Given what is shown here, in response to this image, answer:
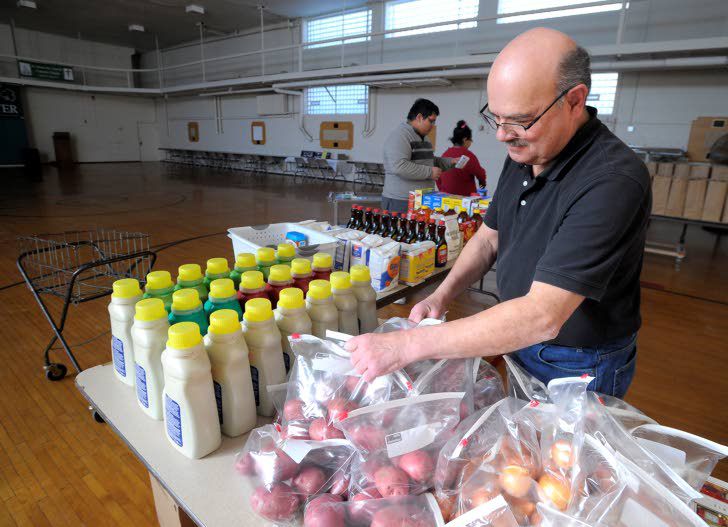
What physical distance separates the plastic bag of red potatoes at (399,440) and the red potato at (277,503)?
0.12 meters

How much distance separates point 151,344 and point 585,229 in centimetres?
101

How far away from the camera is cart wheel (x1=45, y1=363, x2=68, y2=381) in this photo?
2655 mm

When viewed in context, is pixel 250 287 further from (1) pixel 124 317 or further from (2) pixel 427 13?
(2) pixel 427 13

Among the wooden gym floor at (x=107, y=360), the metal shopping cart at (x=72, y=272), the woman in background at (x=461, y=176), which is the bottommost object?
the wooden gym floor at (x=107, y=360)

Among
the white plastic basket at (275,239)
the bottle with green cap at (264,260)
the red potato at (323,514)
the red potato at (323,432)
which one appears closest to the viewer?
the red potato at (323,514)

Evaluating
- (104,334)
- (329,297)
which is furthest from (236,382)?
(104,334)

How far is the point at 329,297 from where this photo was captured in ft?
3.86

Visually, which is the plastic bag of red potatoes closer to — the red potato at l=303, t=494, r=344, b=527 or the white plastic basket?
the red potato at l=303, t=494, r=344, b=527

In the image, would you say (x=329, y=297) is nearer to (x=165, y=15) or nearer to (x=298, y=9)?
(x=298, y=9)

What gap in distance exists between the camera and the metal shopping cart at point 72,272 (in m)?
2.19

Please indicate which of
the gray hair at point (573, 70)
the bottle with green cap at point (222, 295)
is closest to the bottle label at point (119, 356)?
the bottle with green cap at point (222, 295)

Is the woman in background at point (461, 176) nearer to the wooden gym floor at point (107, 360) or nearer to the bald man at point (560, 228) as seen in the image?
the wooden gym floor at point (107, 360)

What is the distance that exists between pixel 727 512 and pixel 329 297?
2.99 feet

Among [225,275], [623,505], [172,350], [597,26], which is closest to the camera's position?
[623,505]
